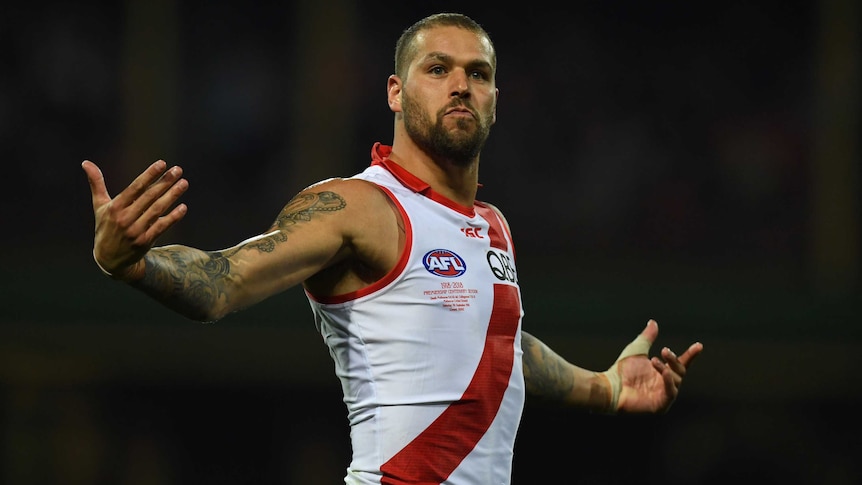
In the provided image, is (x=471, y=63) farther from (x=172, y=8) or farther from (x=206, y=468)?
(x=172, y=8)

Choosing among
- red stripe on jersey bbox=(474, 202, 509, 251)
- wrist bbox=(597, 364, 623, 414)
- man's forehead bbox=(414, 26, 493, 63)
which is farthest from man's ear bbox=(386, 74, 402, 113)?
wrist bbox=(597, 364, 623, 414)

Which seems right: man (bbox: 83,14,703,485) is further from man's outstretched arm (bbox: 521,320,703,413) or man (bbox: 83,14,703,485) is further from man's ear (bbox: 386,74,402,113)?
man's outstretched arm (bbox: 521,320,703,413)

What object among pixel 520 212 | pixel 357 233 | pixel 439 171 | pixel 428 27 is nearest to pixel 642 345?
pixel 439 171

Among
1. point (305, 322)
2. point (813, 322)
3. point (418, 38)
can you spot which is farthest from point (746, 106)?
point (418, 38)

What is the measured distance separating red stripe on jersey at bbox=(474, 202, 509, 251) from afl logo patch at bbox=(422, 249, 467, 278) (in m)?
0.25

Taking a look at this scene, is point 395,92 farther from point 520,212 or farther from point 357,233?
point 520,212

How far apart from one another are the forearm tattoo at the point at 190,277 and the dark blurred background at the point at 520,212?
4.87 meters

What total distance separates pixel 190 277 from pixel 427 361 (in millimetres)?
774

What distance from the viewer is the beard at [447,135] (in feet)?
12.2

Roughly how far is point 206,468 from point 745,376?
139 inches

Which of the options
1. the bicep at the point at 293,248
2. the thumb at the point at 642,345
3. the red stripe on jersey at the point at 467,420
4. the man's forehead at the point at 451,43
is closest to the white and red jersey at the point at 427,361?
the red stripe on jersey at the point at 467,420

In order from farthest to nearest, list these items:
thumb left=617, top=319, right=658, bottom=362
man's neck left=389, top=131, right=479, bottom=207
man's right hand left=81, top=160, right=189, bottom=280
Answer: thumb left=617, top=319, right=658, bottom=362, man's neck left=389, top=131, right=479, bottom=207, man's right hand left=81, top=160, right=189, bottom=280

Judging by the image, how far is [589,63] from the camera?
35.1ft

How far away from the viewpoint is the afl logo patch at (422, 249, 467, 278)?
3404 millimetres
